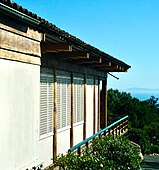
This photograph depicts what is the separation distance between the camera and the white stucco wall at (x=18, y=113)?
6715mm

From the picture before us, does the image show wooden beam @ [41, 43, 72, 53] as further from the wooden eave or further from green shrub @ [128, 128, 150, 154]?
green shrub @ [128, 128, 150, 154]

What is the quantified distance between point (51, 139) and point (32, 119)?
169 inches

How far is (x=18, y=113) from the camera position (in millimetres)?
7238

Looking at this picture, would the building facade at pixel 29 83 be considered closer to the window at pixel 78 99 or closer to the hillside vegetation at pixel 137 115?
the window at pixel 78 99

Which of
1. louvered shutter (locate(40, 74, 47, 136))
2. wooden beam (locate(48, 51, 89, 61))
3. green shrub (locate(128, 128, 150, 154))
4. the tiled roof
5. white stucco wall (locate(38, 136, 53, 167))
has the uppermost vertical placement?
the tiled roof

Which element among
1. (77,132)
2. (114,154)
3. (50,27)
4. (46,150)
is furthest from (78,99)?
(50,27)

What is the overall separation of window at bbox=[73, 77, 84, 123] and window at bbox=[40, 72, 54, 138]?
108 inches

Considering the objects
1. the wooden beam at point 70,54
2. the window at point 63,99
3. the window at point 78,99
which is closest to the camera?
the wooden beam at point 70,54

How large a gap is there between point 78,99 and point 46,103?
383cm

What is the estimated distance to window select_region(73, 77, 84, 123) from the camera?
14.9m

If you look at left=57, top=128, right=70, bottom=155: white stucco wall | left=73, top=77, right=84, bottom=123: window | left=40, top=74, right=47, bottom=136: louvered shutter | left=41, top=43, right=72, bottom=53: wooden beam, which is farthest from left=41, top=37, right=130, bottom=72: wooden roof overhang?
left=57, top=128, right=70, bottom=155: white stucco wall

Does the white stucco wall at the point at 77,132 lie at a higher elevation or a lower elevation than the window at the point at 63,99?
lower

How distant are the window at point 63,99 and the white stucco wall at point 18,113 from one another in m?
4.59

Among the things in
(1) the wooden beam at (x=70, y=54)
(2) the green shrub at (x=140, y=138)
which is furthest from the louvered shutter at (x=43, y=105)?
(2) the green shrub at (x=140, y=138)
